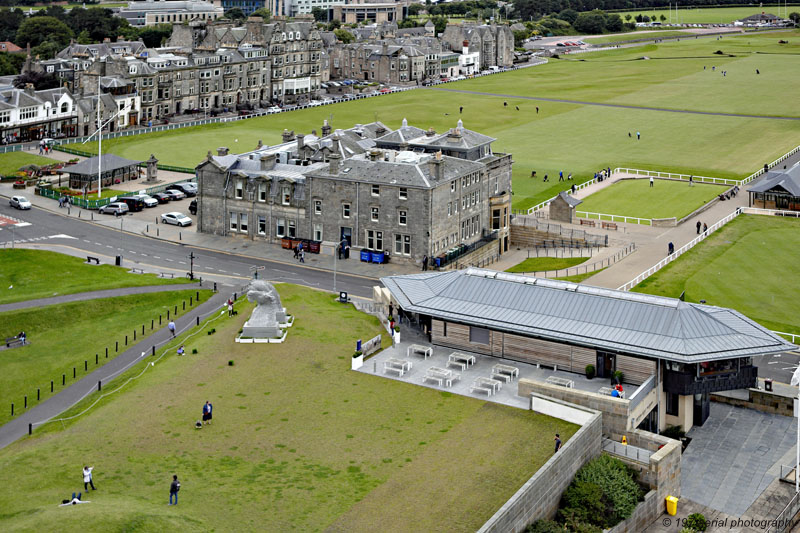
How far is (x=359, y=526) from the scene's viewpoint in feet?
149

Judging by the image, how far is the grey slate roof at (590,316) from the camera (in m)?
59.4

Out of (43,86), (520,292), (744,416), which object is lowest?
(744,416)

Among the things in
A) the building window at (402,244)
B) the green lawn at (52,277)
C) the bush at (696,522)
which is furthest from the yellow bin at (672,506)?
the green lawn at (52,277)

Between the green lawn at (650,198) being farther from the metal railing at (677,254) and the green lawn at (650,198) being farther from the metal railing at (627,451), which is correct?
the metal railing at (627,451)

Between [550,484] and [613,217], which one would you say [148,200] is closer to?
[613,217]

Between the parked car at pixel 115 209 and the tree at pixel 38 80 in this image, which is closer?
the parked car at pixel 115 209

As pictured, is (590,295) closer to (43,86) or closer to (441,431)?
(441,431)

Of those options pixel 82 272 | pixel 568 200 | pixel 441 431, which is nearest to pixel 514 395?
pixel 441 431

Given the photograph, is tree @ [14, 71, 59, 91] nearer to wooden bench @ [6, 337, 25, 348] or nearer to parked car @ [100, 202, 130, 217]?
parked car @ [100, 202, 130, 217]

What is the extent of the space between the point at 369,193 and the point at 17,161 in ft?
218

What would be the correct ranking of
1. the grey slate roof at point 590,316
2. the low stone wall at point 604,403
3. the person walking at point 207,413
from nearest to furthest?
the person walking at point 207,413 < the low stone wall at point 604,403 < the grey slate roof at point 590,316

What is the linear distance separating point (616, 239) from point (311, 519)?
6694cm

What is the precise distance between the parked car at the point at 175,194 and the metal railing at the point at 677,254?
185 ft

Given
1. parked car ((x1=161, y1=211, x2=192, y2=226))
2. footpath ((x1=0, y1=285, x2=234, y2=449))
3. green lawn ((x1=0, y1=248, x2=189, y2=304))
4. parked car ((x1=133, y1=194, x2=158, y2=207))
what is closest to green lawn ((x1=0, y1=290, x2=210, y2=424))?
footpath ((x1=0, y1=285, x2=234, y2=449))
